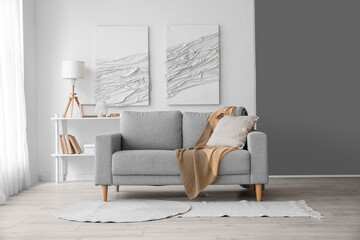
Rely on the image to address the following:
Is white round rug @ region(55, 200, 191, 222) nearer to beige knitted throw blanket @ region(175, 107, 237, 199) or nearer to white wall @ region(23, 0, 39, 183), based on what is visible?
beige knitted throw blanket @ region(175, 107, 237, 199)

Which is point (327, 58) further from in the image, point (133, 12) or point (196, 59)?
point (133, 12)

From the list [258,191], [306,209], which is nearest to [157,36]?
[258,191]

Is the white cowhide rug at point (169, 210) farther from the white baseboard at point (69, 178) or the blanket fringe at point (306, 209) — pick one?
the white baseboard at point (69, 178)

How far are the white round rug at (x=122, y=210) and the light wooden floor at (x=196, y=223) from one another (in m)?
0.11

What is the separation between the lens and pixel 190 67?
19.0 feet

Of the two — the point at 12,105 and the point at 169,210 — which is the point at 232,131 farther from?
the point at 12,105

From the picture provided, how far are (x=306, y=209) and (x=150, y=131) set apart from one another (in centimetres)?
176

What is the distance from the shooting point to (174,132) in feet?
15.6

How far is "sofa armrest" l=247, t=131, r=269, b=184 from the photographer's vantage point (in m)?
4.02

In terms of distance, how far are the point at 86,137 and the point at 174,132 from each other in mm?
1567

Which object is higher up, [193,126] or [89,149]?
[193,126]

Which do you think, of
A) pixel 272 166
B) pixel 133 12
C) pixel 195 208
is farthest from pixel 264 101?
pixel 195 208

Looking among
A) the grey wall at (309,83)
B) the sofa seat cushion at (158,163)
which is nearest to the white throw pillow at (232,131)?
the sofa seat cushion at (158,163)

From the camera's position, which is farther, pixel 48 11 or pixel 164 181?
pixel 48 11
